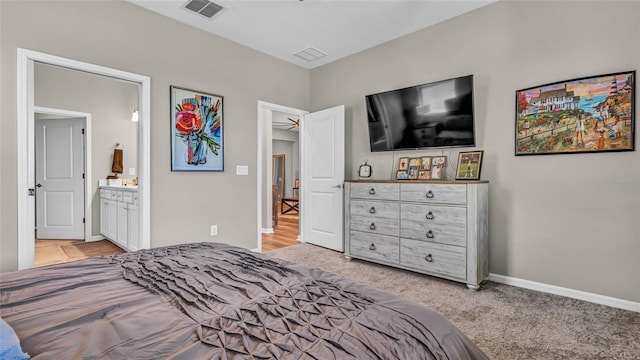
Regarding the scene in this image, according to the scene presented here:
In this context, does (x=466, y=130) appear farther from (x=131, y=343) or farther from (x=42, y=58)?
(x=42, y=58)

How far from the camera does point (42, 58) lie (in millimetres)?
2553

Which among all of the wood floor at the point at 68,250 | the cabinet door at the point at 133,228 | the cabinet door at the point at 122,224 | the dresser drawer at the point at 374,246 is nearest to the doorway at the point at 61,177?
the wood floor at the point at 68,250

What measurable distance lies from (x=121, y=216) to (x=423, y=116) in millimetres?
4100

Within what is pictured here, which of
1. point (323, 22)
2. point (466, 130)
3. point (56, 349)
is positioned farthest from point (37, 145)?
point (466, 130)

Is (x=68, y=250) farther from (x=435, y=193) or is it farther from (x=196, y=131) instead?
(x=435, y=193)

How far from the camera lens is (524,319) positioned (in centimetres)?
221

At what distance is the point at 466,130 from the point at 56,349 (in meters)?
3.34

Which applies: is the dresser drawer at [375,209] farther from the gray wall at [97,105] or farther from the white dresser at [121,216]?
the gray wall at [97,105]

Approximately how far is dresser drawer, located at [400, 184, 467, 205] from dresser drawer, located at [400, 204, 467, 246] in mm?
65

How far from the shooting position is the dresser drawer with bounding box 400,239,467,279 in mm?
2857

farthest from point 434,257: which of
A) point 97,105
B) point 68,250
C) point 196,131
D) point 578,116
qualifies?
point 97,105

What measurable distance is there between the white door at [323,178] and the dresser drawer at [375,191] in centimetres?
49

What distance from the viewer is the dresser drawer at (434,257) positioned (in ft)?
9.37

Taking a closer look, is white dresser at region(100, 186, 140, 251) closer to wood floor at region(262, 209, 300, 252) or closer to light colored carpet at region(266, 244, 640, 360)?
wood floor at region(262, 209, 300, 252)
